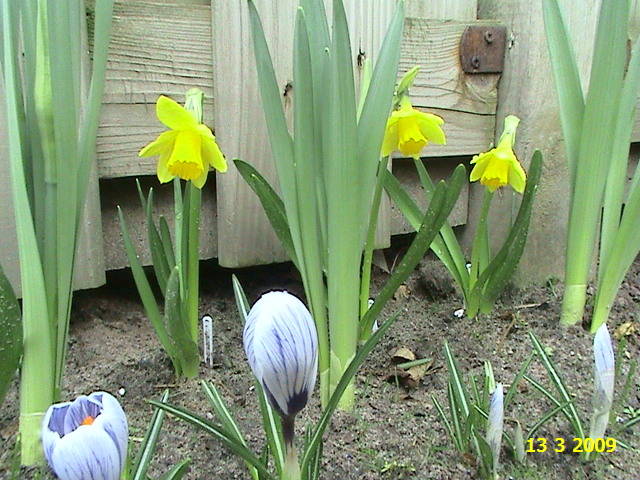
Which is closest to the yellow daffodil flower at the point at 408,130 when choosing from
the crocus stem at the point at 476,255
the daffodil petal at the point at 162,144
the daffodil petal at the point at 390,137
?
the daffodil petal at the point at 390,137

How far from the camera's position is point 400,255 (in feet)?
4.83

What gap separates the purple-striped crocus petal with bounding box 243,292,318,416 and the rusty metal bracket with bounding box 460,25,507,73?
1.07 m

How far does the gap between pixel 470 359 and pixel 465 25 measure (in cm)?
78

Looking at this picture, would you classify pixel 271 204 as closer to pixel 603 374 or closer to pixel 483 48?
pixel 603 374

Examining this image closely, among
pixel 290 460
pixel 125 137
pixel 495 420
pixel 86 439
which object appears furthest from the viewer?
pixel 125 137

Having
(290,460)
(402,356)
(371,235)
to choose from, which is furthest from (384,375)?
(290,460)

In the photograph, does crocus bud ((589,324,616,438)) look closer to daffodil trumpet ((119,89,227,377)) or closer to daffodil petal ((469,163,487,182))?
daffodil petal ((469,163,487,182))

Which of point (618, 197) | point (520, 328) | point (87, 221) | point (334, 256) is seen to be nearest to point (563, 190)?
point (618, 197)

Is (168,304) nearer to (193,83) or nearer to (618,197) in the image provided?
(193,83)

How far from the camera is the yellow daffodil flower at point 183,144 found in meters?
0.78

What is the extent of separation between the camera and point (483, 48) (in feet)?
Answer: 4.32

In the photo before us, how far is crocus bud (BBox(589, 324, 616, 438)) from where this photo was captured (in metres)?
0.67

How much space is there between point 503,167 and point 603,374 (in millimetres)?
425
